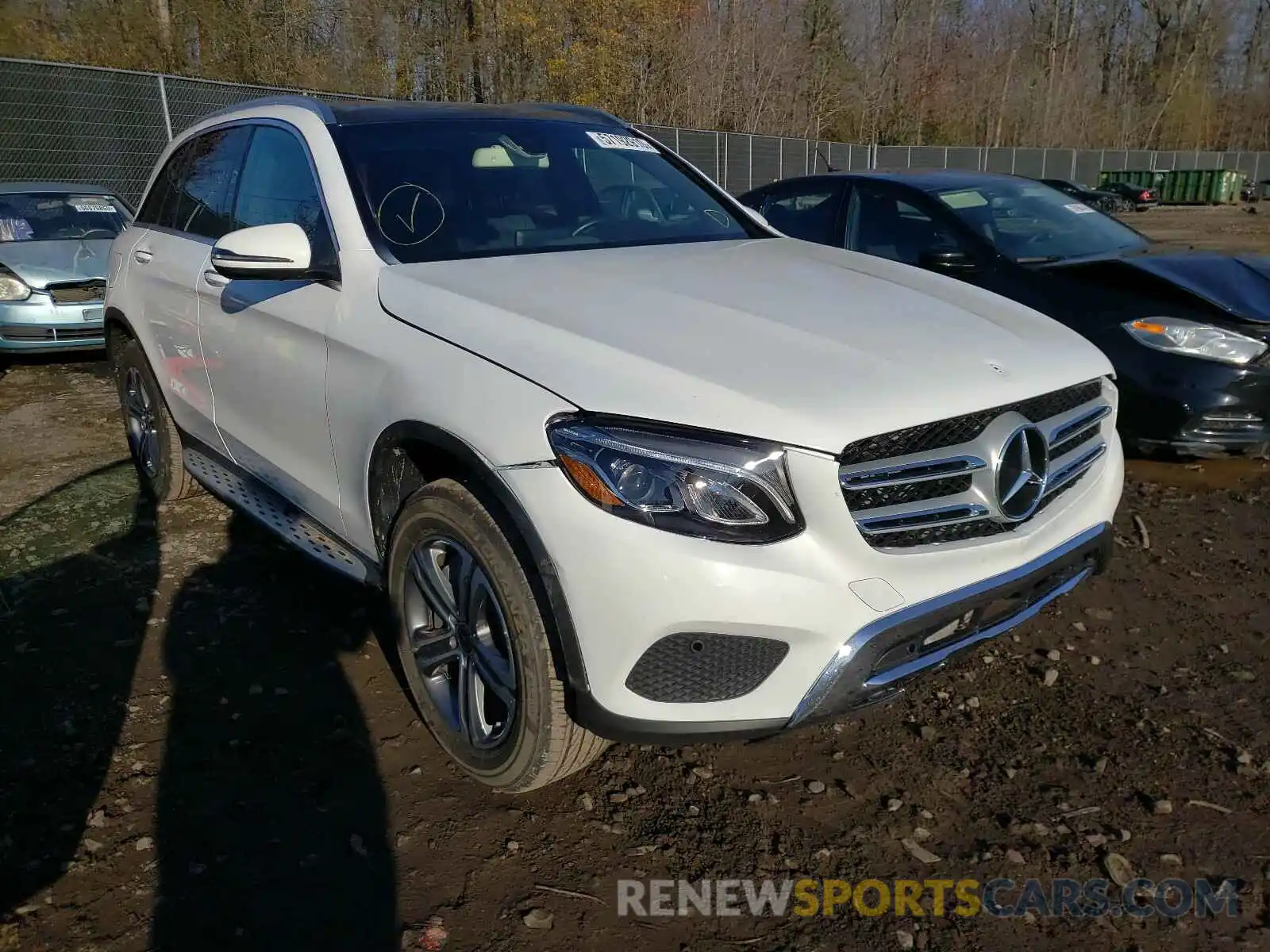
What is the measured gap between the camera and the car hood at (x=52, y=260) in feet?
26.9

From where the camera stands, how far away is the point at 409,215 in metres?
2.97

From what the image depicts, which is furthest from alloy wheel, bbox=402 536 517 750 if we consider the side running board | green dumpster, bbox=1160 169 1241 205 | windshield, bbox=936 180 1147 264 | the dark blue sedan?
green dumpster, bbox=1160 169 1241 205

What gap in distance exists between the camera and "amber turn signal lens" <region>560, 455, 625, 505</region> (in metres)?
2.01

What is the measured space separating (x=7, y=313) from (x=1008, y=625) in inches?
336

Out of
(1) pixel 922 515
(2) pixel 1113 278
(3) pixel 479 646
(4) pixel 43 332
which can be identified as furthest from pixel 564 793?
(4) pixel 43 332

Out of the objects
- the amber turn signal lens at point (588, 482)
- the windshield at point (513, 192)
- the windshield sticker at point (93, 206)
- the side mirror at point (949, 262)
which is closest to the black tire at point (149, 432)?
the windshield at point (513, 192)

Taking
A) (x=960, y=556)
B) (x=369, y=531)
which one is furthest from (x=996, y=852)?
(x=369, y=531)

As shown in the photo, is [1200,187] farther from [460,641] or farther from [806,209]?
[460,641]

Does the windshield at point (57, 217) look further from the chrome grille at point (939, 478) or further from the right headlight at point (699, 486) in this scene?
the chrome grille at point (939, 478)

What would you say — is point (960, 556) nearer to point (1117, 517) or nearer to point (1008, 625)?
point (1008, 625)

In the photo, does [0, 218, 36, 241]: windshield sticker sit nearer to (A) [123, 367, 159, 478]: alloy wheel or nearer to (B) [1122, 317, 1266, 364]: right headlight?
(A) [123, 367, 159, 478]: alloy wheel

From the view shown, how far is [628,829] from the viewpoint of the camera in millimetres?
2453

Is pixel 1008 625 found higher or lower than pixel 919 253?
lower

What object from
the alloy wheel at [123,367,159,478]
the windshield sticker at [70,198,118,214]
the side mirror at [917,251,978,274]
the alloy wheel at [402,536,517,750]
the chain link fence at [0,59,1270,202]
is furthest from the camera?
the chain link fence at [0,59,1270,202]
